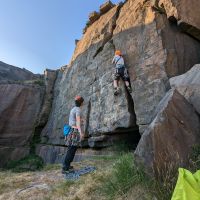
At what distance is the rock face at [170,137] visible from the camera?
14.7 feet

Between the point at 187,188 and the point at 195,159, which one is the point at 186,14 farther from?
the point at 187,188

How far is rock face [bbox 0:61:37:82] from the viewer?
74.2 feet

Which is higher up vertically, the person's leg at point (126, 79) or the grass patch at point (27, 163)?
the person's leg at point (126, 79)

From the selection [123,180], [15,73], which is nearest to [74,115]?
[123,180]

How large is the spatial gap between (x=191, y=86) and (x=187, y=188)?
3754 mm

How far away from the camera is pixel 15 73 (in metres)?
23.6

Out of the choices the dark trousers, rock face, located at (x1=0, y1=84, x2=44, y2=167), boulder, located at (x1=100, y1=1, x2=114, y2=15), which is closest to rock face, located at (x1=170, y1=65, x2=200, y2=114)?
the dark trousers

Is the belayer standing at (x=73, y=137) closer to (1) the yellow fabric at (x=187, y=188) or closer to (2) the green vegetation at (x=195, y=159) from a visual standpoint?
(2) the green vegetation at (x=195, y=159)

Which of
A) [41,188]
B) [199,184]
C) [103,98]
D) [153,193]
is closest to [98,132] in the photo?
[103,98]

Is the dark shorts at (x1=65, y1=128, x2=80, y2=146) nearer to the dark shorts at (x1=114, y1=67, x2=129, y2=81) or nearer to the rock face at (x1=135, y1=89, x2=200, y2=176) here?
the rock face at (x1=135, y1=89, x2=200, y2=176)

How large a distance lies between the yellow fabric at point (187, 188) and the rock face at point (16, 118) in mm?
12306

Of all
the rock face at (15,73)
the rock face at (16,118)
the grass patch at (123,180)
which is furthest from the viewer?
the rock face at (15,73)

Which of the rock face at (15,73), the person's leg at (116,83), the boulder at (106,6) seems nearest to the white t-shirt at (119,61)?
the person's leg at (116,83)

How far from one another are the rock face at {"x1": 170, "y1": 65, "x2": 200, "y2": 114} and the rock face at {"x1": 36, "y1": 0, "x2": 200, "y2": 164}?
1.12 meters
